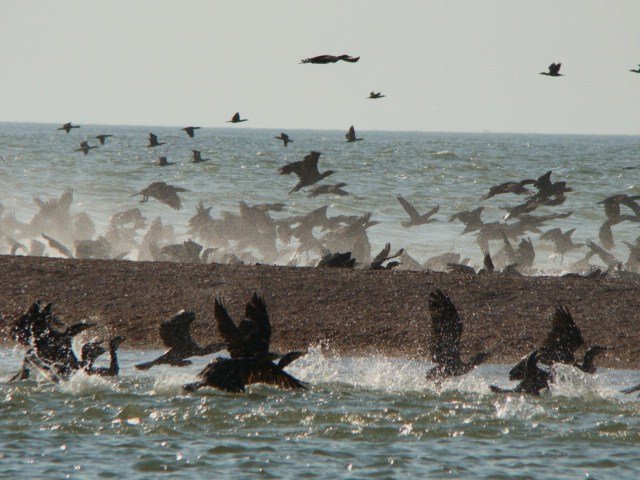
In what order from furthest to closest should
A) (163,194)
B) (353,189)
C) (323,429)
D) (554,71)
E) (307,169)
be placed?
(353,189), (163,194), (307,169), (554,71), (323,429)

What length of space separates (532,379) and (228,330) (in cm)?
281

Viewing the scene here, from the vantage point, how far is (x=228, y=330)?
9.00 metres

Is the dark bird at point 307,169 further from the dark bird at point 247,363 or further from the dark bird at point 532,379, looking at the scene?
the dark bird at point 247,363

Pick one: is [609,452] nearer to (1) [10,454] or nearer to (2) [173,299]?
(1) [10,454]

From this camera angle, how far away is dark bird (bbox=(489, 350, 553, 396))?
10031 mm

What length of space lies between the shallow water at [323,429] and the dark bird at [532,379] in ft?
0.31

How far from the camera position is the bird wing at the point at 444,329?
995 centimetres

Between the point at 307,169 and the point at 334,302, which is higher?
Result: the point at 307,169

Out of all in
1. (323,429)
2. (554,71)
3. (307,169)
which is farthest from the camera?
(307,169)

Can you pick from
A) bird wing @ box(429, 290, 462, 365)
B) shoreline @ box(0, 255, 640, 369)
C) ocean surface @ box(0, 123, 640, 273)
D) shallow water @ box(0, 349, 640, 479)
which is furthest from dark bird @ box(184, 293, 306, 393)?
ocean surface @ box(0, 123, 640, 273)

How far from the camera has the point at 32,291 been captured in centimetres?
1465

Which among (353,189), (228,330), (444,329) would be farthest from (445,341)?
(353,189)

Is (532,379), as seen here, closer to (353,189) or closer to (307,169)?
(307,169)

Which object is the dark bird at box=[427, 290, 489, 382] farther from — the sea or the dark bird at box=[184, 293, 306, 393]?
the dark bird at box=[184, 293, 306, 393]
